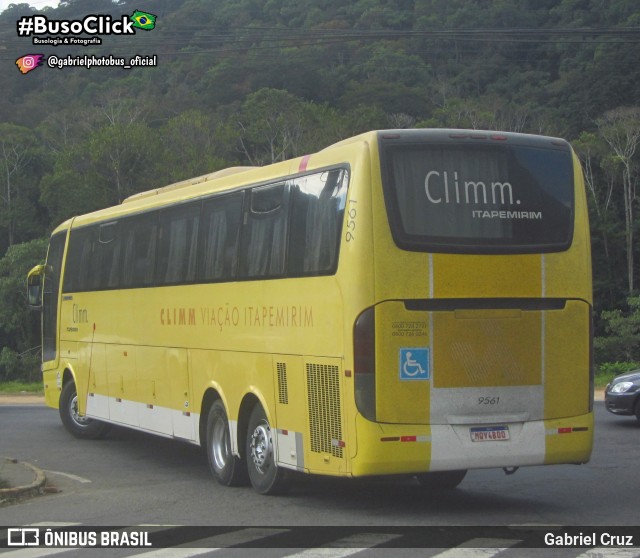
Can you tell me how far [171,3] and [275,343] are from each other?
387 ft

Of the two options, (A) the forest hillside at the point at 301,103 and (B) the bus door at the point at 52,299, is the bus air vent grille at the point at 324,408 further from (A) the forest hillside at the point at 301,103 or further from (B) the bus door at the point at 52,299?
(A) the forest hillside at the point at 301,103

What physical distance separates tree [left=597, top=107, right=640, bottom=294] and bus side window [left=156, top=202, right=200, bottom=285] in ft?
149

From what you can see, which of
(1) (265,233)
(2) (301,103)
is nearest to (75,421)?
(1) (265,233)

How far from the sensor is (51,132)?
83438 mm

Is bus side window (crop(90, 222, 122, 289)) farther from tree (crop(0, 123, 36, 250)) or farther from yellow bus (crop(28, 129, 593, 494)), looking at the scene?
tree (crop(0, 123, 36, 250))

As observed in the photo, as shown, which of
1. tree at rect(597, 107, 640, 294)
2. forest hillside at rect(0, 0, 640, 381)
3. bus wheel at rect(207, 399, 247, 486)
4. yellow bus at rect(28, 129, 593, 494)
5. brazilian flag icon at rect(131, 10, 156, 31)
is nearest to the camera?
yellow bus at rect(28, 129, 593, 494)

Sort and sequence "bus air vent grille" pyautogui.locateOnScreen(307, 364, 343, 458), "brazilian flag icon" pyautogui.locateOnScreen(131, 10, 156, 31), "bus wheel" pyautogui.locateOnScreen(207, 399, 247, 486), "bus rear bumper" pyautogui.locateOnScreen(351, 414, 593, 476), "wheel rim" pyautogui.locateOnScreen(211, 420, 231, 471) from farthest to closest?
1. "brazilian flag icon" pyautogui.locateOnScreen(131, 10, 156, 31)
2. "wheel rim" pyautogui.locateOnScreen(211, 420, 231, 471)
3. "bus wheel" pyautogui.locateOnScreen(207, 399, 247, 486)
4. "bus air vent grille" pyautogui.locateOnScreen(307, 364, 343, 458)
5. "bus rear bumper" pyautogui.locateOnScreen(351, 414, 593, 476)

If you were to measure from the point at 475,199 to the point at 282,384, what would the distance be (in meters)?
2.77

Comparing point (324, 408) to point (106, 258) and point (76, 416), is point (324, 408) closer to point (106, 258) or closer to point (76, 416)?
point (106, 258)

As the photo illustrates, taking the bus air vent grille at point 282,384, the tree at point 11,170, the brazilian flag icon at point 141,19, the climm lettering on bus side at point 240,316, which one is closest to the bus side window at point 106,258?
the climm lettering on bus side at point 240,316

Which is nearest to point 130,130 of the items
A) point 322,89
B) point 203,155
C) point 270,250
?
point 203,155

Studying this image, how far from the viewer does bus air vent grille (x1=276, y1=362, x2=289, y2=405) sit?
12.1m

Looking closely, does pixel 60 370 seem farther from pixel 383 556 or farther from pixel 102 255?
pixel 383 556

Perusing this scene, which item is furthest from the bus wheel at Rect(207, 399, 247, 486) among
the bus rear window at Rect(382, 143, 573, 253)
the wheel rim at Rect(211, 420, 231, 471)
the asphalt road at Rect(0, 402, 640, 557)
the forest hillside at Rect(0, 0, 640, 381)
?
the forest hillside at Rect(0, 0, 640, 381)
